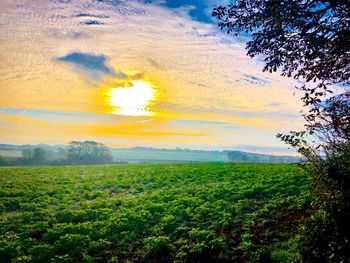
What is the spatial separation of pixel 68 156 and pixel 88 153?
746 centimetres

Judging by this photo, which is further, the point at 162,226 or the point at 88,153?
the point at 88,153

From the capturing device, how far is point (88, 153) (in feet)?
364

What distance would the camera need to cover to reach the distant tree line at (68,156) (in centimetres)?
9938

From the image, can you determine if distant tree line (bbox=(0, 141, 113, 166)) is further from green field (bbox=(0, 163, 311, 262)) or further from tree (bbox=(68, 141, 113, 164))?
green field (bbox=(0, 163, 311, 262))

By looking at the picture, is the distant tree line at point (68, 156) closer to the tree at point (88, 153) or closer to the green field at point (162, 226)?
the tree at point (88, 153)

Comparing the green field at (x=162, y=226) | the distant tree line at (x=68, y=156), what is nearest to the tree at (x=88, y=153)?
the distant tree line at (x=68, y=156)

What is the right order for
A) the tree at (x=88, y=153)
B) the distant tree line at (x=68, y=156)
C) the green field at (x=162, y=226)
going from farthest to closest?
1. the tree at (x=88, y=153)
2. the distant tree line at (x=68, y=156)
3. the green field at (x=162, y=226)

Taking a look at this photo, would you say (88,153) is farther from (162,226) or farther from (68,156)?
(162,226)

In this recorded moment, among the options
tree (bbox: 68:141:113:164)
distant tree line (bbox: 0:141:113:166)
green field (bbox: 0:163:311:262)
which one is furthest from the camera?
tree (bbox: 68:141:113:164)

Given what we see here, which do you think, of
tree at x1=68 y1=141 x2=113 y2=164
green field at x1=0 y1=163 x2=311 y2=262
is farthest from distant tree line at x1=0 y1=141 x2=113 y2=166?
Answer: green field at x1=0 y1=163 x2=311 y2=262

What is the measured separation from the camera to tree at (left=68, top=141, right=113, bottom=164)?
106 meters

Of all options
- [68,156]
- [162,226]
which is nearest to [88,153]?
[68,156]

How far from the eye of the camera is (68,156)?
105688mm

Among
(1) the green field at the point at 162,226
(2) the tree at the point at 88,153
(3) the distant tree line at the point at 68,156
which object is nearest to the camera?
(1) the green field at the point at 162,226
